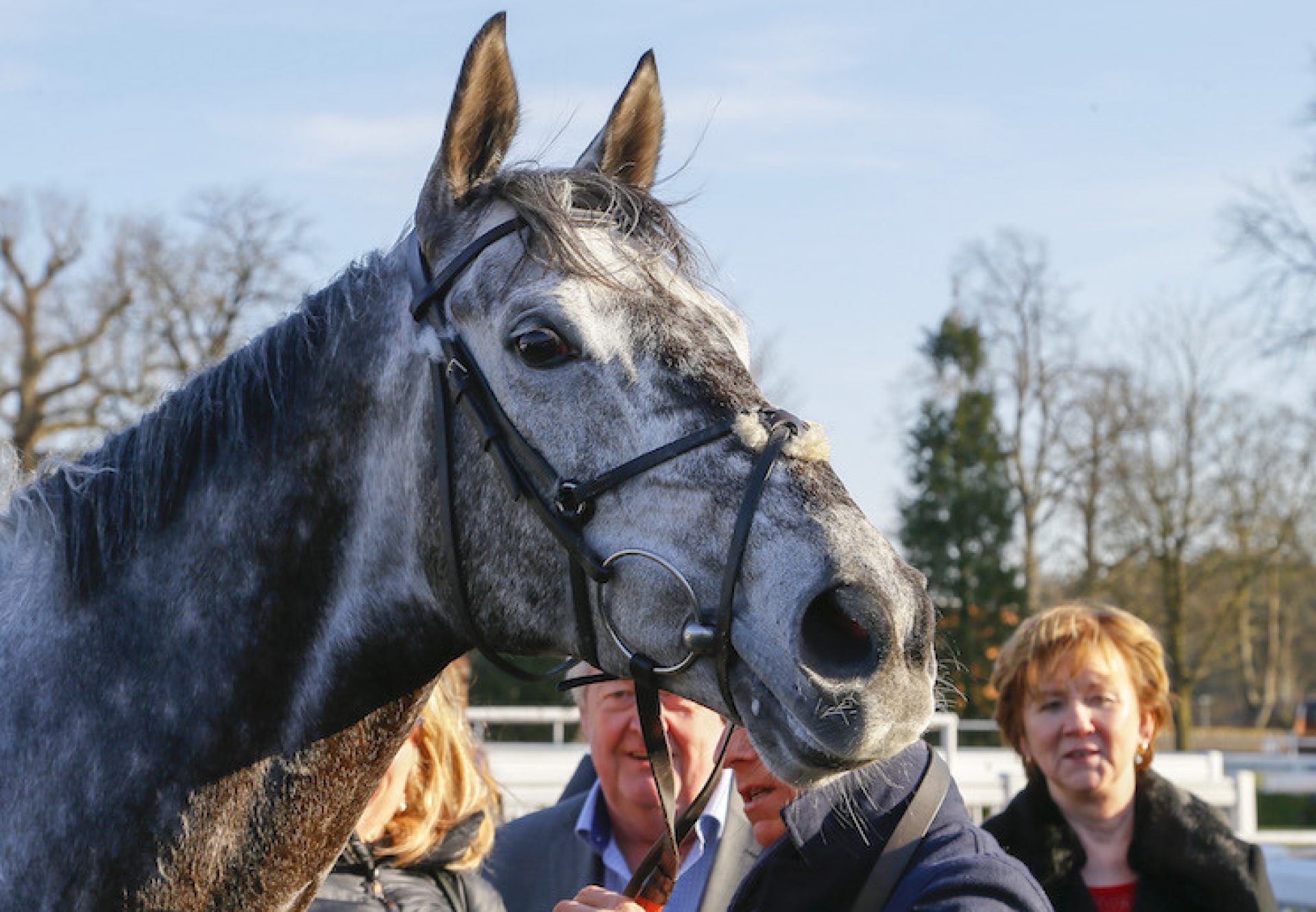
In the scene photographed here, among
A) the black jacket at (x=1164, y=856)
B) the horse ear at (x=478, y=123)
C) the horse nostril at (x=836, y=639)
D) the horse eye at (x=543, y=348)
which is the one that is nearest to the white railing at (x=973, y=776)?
the black jacket at (x=1164, y=856)

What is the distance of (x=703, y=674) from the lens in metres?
2.23

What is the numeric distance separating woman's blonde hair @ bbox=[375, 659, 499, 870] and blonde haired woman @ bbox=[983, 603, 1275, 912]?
1.72 meters

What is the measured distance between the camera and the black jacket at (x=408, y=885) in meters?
3.47

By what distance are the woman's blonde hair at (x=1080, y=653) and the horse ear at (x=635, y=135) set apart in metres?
2.18

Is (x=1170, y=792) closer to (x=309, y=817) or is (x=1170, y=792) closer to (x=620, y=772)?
(x=620, y=772)

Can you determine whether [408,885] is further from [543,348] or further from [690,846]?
[543,348]

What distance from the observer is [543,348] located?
2.44m

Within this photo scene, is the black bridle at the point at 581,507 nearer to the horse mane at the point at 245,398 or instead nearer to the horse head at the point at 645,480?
the horse head at the point at 645,480

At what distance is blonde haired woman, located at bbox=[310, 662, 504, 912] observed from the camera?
3.52 m

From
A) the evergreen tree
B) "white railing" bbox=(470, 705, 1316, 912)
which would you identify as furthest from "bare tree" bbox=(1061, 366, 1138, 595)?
"white railing" bbox=(470, 705, 1316, 912)

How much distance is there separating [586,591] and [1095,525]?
29.7 meters

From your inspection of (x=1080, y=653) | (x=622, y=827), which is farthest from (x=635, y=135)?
(x=1080, y=653)

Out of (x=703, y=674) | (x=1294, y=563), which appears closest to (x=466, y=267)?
(x=703, y=674)

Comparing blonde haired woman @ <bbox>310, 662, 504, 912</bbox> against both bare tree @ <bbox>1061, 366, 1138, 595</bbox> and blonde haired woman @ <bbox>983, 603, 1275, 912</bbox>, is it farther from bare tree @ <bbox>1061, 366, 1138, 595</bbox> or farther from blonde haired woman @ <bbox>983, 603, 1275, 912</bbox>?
bare tree @ <bbox>1061, 366, 1138, 595</bbox>
